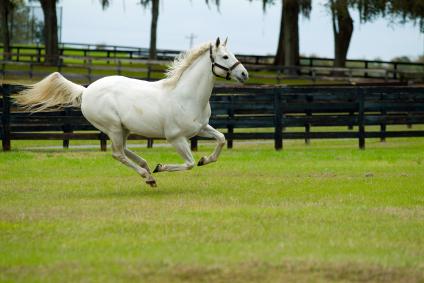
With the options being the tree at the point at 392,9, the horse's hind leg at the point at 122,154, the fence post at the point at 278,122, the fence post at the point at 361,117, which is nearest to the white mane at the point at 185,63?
the horse's hind leg at the point at 122,154

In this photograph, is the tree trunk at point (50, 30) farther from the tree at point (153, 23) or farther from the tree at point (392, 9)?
the tree at point (392, 9)

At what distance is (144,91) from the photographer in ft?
45.7

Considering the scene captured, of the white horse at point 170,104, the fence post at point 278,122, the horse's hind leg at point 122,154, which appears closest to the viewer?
the white horse at point 170,104

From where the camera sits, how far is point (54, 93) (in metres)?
14.8

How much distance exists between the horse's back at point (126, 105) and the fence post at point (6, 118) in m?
8.38

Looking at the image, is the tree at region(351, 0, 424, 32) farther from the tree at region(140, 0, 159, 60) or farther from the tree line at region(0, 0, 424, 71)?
the tree at region(140, 0, 159, 60)

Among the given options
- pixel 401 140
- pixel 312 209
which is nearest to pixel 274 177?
pixel 312 209

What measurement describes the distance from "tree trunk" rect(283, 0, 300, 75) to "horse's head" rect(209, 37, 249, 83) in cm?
3559

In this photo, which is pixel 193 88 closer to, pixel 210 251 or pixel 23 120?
pixel 210 251

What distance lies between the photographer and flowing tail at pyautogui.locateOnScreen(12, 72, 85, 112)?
48.1 ft

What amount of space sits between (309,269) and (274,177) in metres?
8.13

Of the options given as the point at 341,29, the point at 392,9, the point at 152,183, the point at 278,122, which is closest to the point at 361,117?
the point at 278,122

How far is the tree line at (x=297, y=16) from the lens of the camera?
4731 cm

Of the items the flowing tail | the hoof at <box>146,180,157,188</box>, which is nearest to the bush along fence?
the flowing tail
